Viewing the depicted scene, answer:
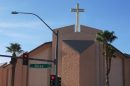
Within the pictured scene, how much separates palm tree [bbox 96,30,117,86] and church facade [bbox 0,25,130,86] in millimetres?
996

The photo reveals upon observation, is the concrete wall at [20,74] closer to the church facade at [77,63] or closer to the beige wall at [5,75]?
the church facade at [77,63]

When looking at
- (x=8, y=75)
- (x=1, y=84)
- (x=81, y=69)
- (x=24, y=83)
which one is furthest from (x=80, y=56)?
(x=1, y=84)

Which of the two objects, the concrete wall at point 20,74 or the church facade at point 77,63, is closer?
the church facade at point 77,63

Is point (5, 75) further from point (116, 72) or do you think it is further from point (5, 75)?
point (116, 72)

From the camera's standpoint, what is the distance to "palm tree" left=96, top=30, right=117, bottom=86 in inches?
2403

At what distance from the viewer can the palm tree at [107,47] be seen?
200ft

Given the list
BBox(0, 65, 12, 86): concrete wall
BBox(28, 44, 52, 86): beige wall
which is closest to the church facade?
BBox(28, 44, 52, 86): beige wall

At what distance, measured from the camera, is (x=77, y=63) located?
6000cm

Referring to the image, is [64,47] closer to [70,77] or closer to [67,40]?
[67,40]

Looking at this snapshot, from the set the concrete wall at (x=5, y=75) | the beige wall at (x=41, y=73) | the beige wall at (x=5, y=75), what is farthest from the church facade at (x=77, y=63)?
the beige wall at (x=5, y=75)

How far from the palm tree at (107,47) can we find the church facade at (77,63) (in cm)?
100

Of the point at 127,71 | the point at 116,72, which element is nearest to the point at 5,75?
the point at 116,72

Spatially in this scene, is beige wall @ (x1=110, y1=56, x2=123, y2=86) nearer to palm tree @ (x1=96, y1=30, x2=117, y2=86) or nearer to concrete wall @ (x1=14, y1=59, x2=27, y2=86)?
palm tree @ (x1=96, y1=30, x2=117, y2=86)

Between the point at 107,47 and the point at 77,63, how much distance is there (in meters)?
5.88
